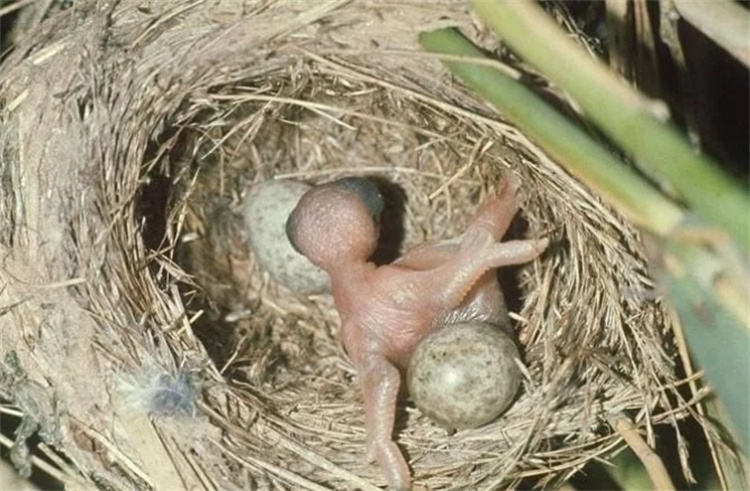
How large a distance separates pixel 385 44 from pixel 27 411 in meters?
0.84

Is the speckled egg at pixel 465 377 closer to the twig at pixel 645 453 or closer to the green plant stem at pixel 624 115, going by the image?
the twig at pixel 645 453

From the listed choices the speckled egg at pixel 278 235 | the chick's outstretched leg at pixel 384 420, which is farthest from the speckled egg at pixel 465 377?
the speckled egg at pixel 278 235

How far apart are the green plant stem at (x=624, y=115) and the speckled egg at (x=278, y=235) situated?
0.84 m

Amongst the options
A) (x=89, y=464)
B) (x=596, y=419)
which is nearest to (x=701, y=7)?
(x=596, y=419)

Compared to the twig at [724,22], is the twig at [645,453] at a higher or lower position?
lower

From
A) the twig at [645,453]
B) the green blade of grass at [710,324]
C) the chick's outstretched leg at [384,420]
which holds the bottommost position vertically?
the chick's outstretched leg at [384,420]

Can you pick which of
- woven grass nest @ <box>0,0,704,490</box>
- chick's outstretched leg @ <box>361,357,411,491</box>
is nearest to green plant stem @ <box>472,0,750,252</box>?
woven grass nest @ <box>0,0,704,490</box>

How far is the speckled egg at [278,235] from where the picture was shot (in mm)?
2205

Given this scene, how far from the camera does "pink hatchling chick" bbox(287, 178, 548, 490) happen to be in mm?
1960

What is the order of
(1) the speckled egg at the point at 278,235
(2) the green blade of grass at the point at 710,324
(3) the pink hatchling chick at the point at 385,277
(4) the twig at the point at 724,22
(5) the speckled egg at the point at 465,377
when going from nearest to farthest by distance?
(2) the green blade of grass at the point at 710,324
(4) the twig at the point at 724,22
(5) the speckled egg at the point at 465,377
(3) the pink hatchling chick at the point at 385,277
(1) the speckled egg at the point at 278,235

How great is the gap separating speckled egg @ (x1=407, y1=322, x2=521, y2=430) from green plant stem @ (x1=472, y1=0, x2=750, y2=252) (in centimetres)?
58

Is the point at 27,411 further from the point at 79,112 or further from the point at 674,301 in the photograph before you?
the point at 674,301

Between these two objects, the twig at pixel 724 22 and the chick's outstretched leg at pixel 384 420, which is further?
the chick's outstretched leg at pixel 384 420

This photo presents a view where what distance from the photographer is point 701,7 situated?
150cm
